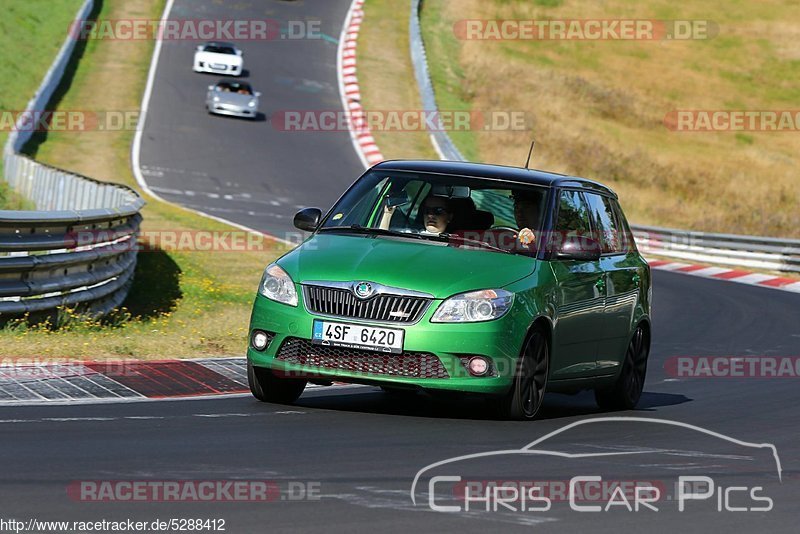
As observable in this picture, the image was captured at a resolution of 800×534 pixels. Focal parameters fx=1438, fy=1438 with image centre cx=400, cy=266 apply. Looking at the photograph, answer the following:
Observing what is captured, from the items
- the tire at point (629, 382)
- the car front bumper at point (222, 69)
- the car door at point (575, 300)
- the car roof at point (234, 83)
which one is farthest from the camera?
the car front bumper at point (222, 69)

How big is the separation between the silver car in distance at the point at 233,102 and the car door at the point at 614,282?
32.5 meters

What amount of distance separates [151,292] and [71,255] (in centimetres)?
474

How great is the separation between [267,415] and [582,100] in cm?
4741

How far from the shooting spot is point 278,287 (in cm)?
A: 938

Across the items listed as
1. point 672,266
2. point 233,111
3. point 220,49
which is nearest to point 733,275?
point 672,266

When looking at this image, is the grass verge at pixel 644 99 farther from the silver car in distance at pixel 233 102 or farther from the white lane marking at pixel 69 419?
the white lane marking at pixel 69 419

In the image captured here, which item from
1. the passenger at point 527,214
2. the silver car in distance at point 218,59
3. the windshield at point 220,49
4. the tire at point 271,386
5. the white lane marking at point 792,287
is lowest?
the white lane marking at point 792,287

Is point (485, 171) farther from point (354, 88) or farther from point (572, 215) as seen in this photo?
point (354, 88)

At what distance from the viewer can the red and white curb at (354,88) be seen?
41.2 meters

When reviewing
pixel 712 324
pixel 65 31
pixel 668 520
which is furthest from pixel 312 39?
pixel 668 520

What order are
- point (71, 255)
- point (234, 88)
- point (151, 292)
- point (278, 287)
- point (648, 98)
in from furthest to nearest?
point (648, 98) → point (234, 88) → point (151, 292) → point (71, 255) → point (278, 287)

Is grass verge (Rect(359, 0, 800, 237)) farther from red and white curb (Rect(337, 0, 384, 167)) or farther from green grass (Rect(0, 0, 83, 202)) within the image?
green grass (Rect(0, 0, 83, 202))

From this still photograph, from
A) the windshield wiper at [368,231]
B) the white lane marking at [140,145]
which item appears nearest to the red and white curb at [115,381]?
the windshield wiper at [368,231]

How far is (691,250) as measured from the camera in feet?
110
